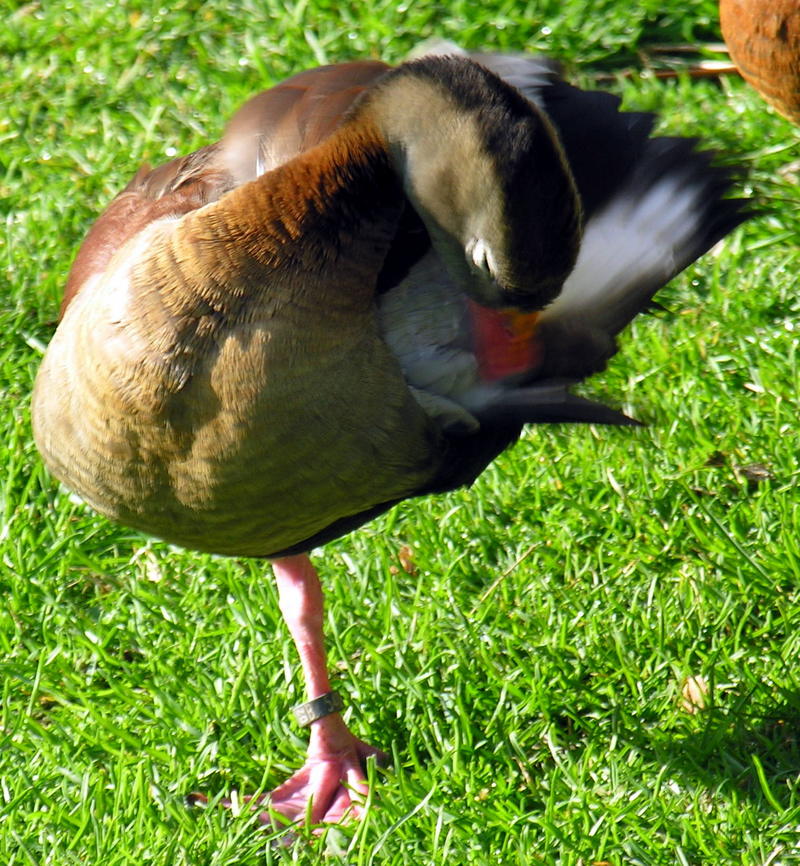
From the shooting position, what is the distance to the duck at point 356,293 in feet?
8.29

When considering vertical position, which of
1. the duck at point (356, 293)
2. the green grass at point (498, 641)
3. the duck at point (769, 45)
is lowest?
the green grass at point (498, 641)

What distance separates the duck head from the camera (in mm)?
2404

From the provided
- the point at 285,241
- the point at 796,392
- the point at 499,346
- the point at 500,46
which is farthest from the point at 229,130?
the point at 500,46

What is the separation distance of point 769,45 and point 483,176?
1.75 m

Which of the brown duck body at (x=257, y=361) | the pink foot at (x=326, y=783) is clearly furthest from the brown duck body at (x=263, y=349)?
the pink foot at (x=326, y=783)

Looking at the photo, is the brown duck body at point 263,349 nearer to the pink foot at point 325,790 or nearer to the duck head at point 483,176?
the duck head at point 483,176

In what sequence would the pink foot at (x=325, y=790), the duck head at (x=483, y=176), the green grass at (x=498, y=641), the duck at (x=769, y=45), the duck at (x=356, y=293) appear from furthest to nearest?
the duck at (x=769, y=45)
the pink foot at (x=325, y=790)
the green grass at (x=498, y=641)
the duck at (x=356, y=293)
the duck head at (x=483, y=176)

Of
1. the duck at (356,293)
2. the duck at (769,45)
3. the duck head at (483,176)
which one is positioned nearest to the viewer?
the duck head at (483,176)

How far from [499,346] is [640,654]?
1052 millimetres

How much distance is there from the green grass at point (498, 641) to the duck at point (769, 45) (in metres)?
0.26

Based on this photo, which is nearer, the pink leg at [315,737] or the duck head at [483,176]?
the duck head at [483,176]

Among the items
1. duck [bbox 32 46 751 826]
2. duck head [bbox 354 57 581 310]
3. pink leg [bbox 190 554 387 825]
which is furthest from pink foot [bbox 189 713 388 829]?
duck head [bbox 354 57 581 310]

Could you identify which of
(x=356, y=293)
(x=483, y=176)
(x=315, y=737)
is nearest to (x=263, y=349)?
(x=356, y=293)

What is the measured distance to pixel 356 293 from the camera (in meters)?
2.68
